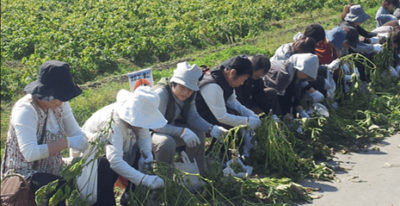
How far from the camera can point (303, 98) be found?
6500 mm

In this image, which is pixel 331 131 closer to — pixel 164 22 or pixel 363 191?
pixel 363 191

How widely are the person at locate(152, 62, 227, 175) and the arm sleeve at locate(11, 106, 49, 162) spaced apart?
40.5 inches

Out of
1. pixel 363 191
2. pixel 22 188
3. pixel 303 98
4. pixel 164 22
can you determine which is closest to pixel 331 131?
pixel 303 98

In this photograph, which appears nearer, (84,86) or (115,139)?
(115,139)

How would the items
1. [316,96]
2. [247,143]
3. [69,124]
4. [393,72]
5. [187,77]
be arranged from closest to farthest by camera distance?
[69,124]
[187,77]
[247,143]
[316,96]
[393,72]

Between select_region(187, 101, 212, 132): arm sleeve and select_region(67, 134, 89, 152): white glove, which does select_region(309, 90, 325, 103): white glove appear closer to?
select_region(187, 101, 212, 132): arm sleeve

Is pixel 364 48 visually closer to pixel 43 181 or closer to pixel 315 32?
pixel 315 32

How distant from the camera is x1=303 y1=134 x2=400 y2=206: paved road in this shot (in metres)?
4.82

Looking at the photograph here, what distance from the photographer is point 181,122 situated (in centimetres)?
520

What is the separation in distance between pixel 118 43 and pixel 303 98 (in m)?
5.16

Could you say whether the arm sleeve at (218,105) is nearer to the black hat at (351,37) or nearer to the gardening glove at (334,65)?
the gardening glove at (334,65)

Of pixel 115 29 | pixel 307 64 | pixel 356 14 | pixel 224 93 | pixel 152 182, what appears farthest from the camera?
pixel 115 29

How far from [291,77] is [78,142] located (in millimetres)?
2904

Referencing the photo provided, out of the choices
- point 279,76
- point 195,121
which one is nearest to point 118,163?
point 195,121
